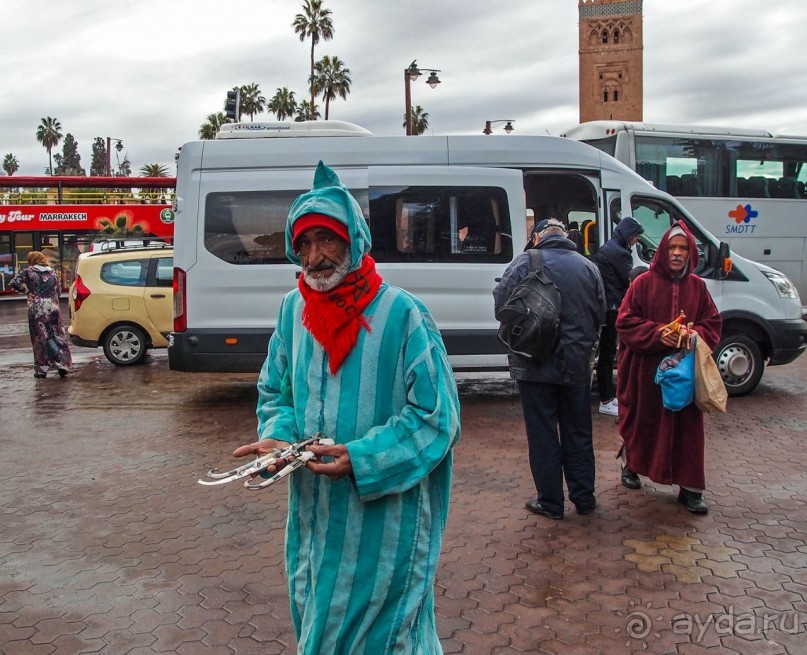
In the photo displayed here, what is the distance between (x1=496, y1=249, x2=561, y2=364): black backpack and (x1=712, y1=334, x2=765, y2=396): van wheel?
4607 mm

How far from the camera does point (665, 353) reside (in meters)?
4.95

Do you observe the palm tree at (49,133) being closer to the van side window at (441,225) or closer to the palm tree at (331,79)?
the palm tree at (331,79)

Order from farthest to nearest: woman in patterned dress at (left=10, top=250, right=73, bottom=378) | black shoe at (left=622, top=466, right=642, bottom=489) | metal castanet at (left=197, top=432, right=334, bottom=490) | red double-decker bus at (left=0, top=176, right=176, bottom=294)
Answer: red double-decker bus at (left=0, top=176, right=176, bottom=294), woman in patterned dress at (left=10, top=250, right=73, bottom=378), black shoe at (left=622, top=466, right=642, bottom=489), metal castanet at (left=197, top=432, right=334, bottom=490)

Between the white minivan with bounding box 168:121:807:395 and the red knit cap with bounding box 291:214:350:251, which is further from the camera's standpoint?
the white minivan with bounding box 168:121:807:395

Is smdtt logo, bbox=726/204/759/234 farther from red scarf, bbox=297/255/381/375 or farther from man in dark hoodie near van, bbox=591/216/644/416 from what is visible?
red scarf, bbox=297/255/381/375

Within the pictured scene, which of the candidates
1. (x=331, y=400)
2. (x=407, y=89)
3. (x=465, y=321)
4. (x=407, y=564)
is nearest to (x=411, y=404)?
(x=331, y=400)

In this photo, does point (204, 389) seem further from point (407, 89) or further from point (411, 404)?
point (407, 89)

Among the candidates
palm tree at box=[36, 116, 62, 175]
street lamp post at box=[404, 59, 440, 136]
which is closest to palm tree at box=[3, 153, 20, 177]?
palm tree at box=[36, 116, 62, 175]

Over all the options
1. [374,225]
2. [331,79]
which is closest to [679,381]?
[374,225]

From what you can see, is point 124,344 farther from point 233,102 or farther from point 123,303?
point 233,102

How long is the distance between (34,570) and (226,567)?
42.5 inches

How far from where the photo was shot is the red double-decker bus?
25672mm

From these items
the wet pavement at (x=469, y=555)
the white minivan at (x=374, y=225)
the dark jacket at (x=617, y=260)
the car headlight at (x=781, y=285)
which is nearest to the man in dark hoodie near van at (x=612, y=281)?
the dark jacket at (x=617, y=260)

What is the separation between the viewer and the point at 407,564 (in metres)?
2.10
